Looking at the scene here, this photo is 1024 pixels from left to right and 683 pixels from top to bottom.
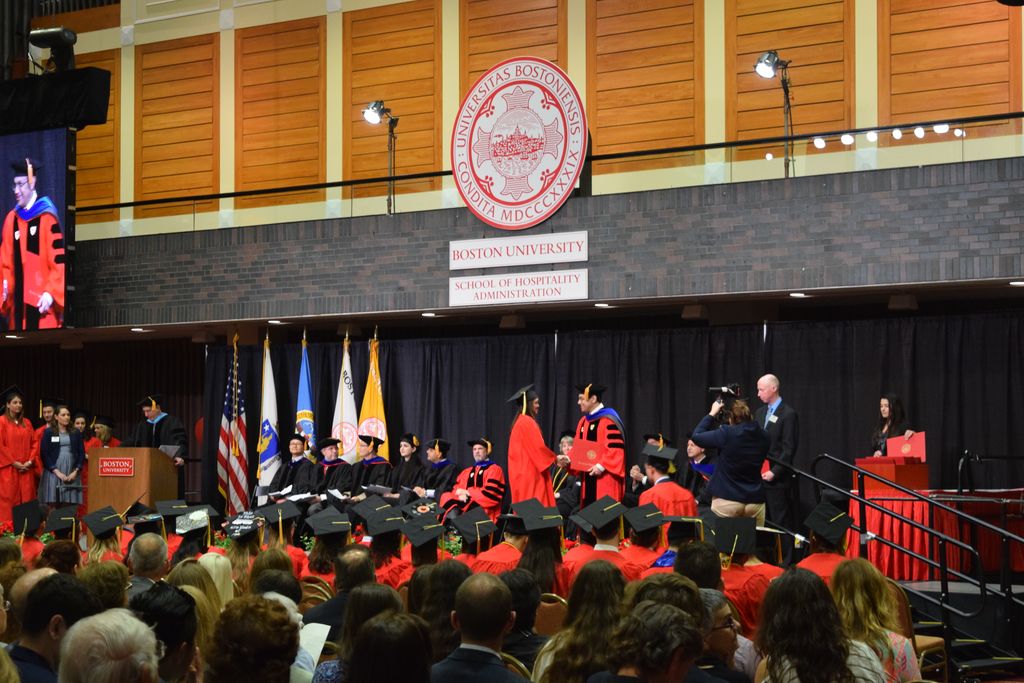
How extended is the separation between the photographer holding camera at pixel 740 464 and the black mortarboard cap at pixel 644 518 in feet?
7.00

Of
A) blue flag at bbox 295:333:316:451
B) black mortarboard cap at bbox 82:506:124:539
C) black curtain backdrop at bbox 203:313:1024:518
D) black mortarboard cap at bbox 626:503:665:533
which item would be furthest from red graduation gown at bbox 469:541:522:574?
blue flag at bbox 295:333:316:451

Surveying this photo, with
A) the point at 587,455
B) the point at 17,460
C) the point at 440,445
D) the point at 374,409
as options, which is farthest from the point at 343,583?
the point at 17,460

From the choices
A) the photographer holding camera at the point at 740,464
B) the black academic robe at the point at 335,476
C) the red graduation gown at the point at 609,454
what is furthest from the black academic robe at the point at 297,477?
the photographer holding camera at the point at 740,464

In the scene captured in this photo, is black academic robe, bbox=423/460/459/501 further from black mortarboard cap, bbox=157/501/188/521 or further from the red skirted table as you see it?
the red skirted table

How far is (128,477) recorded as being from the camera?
47.7ft

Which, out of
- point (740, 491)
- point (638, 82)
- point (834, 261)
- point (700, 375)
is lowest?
point (740, 491)

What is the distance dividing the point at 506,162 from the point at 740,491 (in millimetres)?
5094

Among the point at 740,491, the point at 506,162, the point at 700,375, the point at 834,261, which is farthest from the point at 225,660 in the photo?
the point at 700,375

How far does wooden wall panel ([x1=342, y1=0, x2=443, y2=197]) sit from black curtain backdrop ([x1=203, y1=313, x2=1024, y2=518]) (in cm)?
254

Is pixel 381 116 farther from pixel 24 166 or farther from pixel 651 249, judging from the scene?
pixel 651 249

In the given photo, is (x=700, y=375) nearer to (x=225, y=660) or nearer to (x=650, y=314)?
(x=650, y=314)

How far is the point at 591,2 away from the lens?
15.1m

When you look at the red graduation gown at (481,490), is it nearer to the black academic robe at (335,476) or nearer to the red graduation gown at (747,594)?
the black academic robe at (335,476)

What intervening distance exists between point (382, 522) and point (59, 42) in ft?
34.1
